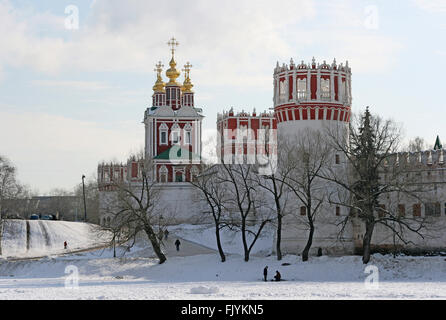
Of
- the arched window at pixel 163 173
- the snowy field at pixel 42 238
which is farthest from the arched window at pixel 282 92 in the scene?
the arched window at pixel 163 173

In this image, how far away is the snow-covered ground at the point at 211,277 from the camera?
31.0m

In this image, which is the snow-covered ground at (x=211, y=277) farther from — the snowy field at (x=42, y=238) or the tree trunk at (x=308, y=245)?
the snowy field at (x=42, y=238)

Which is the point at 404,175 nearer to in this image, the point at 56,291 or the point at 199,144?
the point at 56,291

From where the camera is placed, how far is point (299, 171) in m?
46.6

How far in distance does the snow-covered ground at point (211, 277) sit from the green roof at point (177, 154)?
2641cm

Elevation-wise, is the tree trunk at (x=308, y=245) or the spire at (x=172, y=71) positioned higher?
the spire at (x=172, y=71)

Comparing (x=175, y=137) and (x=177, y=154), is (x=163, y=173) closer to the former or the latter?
(x=177, y=154)

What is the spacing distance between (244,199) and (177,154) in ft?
82.6

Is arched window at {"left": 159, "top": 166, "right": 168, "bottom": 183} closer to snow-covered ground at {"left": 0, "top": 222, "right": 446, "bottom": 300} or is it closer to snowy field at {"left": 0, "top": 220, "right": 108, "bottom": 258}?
snowy field at {"left": 0, "top": 220, "right": 108, "bottom": 258}

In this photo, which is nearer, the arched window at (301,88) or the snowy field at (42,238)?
the arched window at (301,88)

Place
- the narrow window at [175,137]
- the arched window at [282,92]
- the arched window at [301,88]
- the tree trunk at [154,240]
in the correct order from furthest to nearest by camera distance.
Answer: the narrow window at [175,137], the arched window at [282,92], the arched window at [301,88], the tree trunk at [154,240]

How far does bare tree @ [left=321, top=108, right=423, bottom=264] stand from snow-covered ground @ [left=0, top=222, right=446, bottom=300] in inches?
77.7

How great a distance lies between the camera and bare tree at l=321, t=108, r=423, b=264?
42.6 meters
